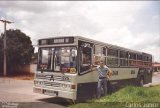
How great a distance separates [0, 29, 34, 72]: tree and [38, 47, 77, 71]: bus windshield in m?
25.9

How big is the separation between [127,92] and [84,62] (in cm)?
242

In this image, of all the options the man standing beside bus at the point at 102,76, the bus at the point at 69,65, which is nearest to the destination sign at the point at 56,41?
the bus at the point at 69,65

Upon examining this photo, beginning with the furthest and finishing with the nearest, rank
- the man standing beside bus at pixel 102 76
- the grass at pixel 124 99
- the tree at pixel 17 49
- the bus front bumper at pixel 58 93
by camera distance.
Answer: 1. the tree at pixel 17 49
2. the man standing beside bus at pixel 102 76
3. the bus front bumper at pixel 58 93
4. the grass at pixel 124 99

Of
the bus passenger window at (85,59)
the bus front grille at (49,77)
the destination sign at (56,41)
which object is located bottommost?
the bus front grille at (49,77)

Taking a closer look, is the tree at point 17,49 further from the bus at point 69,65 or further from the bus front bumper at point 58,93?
the bus front bumper at point 58,93

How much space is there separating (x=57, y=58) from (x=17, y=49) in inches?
1066

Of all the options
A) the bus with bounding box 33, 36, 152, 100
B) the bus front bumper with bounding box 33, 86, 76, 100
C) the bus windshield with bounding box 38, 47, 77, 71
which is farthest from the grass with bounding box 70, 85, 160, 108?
the bus windshield with bounding box 38, 47, 77, 71

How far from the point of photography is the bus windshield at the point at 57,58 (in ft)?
40.8

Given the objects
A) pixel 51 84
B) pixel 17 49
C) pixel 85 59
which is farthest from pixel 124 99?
pixel 17 49

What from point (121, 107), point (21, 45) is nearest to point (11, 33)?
point (21, 45)

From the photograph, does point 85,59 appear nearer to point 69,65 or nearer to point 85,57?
point 85,57

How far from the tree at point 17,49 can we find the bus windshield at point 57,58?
25.9 m

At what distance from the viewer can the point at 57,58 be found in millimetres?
12922

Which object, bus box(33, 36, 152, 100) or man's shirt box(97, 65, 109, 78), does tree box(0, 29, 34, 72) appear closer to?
bus box(33, 36, 152, 100)
